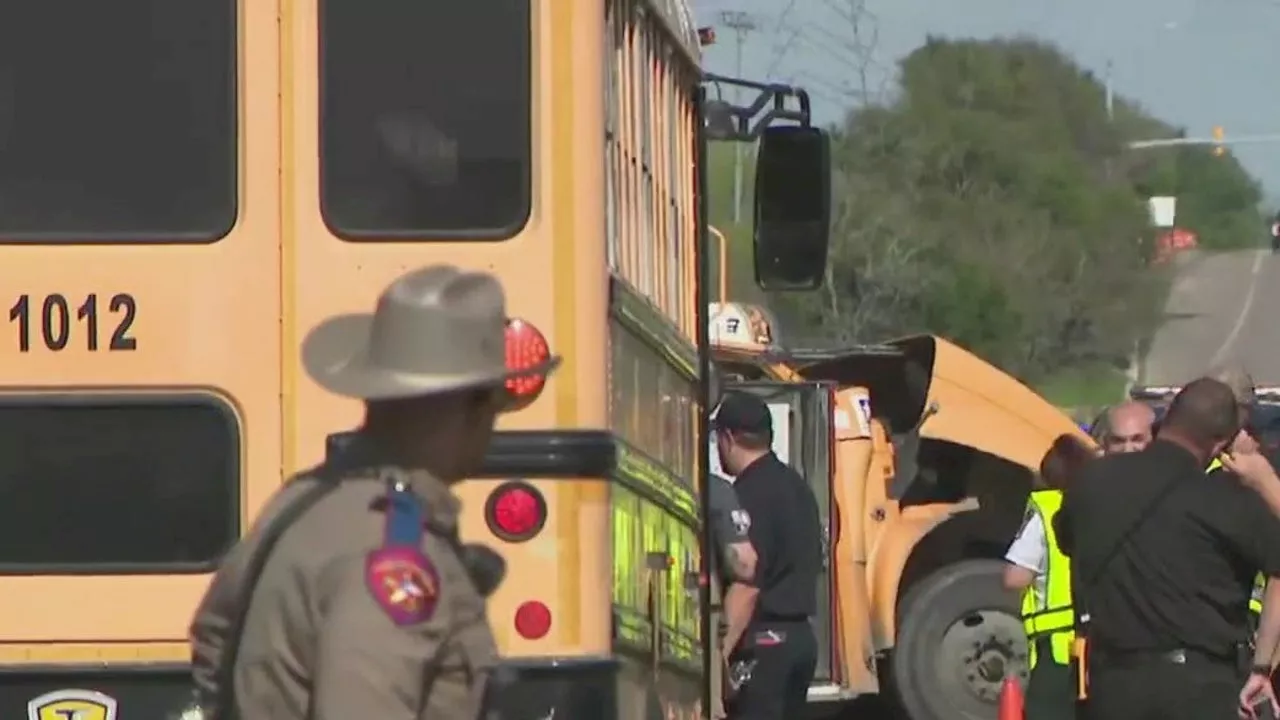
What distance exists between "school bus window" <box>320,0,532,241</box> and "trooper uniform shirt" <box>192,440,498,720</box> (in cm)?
220

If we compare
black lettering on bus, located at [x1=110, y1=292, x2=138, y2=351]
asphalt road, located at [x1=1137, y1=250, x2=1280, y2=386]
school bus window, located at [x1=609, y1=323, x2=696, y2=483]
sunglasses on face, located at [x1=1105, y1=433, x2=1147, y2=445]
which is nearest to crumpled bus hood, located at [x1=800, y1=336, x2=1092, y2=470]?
sunglasses on face, located at [x1=1105, y1=433, x2=1147, y2=445]

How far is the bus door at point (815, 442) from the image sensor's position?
46.7ft

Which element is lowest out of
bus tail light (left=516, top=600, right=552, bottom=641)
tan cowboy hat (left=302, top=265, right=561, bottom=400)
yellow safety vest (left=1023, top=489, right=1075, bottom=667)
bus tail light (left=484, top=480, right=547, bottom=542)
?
yellow safety vest (left=1023, top=489, right=1075, bottom=667)

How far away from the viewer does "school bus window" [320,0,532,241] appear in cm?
618

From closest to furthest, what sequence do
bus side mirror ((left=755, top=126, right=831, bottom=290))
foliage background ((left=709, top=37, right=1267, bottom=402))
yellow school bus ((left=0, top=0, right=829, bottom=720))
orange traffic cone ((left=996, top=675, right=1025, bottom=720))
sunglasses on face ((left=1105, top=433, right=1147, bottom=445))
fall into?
yellow school bus ((left=0, top=0, right=829, bottom=720)) → bus side mirror ((left=755, top=126, right=831, bottom=290)) → sunglasses on face ((left=1105, top=433, right=1147, bottom=445)) → orange traffic cone ((left=996, top=675, right=1025, bottom=720)) → foliage background ((left=709, top=37, right=1267, bottom=402))

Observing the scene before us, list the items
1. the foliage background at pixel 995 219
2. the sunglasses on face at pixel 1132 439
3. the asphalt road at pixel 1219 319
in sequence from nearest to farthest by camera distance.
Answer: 1. the sunglasses on face at pixel 1132 439
2. the foliage background at pixel 995 219
3. the asphalt road at pixel 1219 319

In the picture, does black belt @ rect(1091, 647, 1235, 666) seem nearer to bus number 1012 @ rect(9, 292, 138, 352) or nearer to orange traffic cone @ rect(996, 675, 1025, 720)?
orange traffic cone @ rect(996, 675, 1025, 720)

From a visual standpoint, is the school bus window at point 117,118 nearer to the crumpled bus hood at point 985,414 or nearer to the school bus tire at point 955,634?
the school bus tire at point 955,634

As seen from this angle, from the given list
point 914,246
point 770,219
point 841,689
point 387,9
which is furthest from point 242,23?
point 914,246

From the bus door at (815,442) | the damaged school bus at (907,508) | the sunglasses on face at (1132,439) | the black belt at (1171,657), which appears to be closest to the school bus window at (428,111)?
the black belt at (1171,657)

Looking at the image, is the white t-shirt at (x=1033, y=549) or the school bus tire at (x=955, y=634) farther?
the school bus tire at (x=955, y=634)

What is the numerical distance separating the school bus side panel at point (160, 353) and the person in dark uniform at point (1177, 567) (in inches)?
119

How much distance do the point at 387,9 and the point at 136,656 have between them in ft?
4.64

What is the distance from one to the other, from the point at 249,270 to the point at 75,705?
948mm
